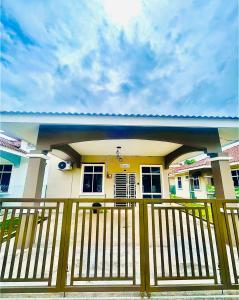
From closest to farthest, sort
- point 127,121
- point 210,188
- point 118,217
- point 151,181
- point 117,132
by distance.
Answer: point 118,217 → point 127,121 → point 117,132 → point 151,181 → point 210,188

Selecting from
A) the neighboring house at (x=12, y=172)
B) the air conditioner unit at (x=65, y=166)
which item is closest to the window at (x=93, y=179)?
the air conditioner unit at (x=65, y=166)

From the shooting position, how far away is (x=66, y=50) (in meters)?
8.22

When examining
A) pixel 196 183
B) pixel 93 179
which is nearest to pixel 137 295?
pixel 93 179

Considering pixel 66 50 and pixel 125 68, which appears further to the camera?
pixel 125 68

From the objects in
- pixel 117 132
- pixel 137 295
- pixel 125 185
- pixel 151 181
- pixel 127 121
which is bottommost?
pixel 137 295

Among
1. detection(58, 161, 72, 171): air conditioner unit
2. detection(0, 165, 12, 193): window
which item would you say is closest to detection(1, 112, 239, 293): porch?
detection(58, 161, 72, 171): air conditioner unit

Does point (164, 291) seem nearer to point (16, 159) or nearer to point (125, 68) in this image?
point (16, 159)

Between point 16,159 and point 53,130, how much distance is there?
6.05 metres

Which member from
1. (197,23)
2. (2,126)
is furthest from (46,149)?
(197,23)

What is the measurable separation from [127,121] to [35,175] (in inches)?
104

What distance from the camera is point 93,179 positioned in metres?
8.64

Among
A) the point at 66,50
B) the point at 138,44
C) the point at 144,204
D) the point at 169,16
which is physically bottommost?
the point at 144,204

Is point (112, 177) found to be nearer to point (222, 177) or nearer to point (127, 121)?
point (127, 121)

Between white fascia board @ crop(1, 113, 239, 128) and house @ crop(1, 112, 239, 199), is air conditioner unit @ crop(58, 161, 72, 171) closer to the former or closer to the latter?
house @ crop(1, 112, 239, 199)
